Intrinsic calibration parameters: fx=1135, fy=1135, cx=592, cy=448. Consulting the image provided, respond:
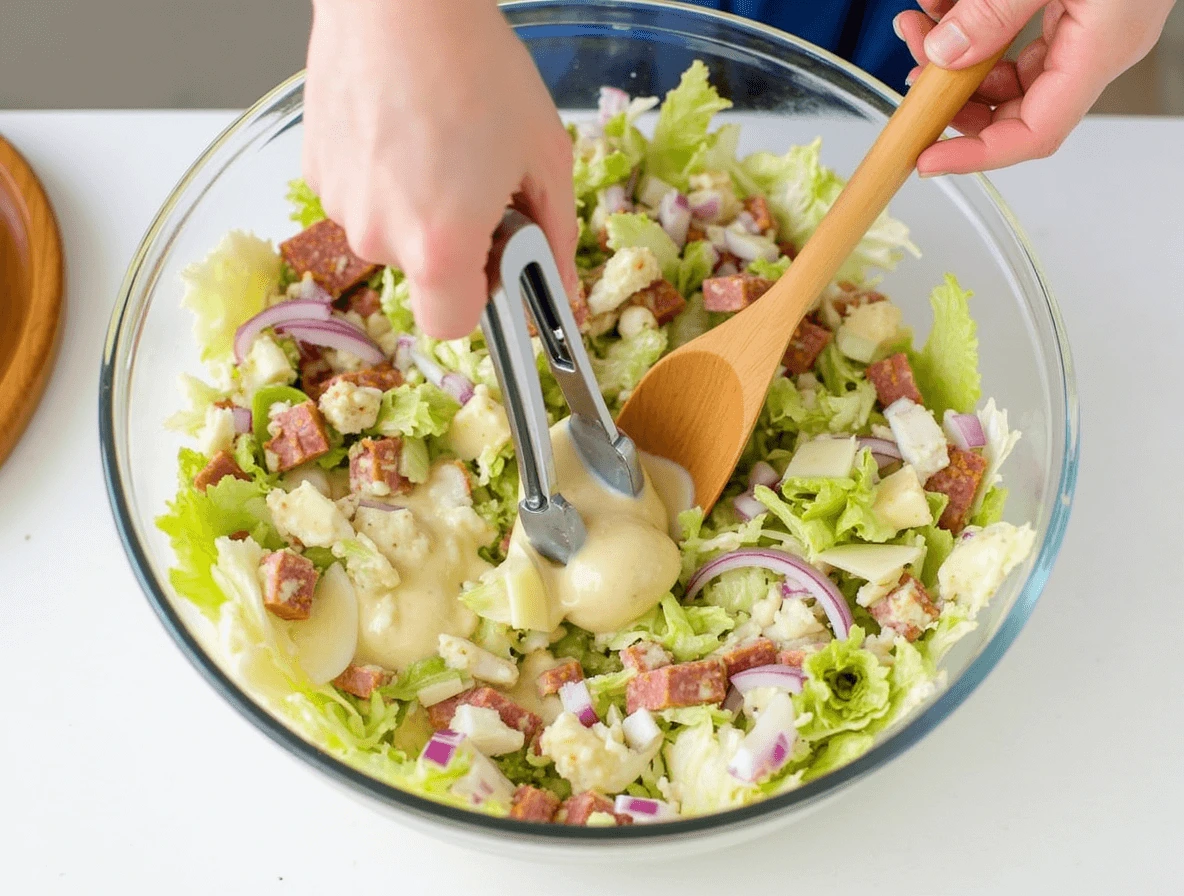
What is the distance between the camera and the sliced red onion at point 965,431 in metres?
1.71

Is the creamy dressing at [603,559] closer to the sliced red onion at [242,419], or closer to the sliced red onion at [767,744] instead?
the sliced red onion at [767,744]

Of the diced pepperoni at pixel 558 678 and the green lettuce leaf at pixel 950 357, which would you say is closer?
the diced pepperoni at pixel 558 678

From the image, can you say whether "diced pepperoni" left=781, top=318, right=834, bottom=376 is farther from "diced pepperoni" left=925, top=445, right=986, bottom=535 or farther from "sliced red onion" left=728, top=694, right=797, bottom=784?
"sliced red onion" left=728, top=694, right=797, bottom=784

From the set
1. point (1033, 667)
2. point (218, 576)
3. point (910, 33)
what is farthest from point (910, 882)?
point (910, 33)

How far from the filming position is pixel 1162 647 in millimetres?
1749

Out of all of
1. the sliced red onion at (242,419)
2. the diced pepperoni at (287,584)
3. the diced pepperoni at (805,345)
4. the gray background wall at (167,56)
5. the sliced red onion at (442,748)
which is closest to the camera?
the sliced red onion at (442,748)

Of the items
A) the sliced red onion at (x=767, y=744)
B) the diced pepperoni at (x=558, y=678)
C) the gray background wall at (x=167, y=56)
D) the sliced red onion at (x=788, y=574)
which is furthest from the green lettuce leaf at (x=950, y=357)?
the gray background wall at (x=167, y=56)

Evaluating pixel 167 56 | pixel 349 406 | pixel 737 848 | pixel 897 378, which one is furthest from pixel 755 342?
pixel 167 56

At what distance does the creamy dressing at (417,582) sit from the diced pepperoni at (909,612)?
58cm

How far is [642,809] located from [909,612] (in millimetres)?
453

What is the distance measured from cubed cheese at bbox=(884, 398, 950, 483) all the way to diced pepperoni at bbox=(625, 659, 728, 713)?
437 mm

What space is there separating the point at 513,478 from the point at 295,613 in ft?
1.28

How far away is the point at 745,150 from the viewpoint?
2.12 meters

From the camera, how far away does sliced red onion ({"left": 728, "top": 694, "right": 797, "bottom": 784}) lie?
4.66 feet
